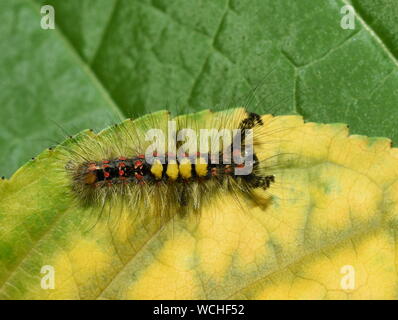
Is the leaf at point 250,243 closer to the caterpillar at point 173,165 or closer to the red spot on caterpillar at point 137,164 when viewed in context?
the caterpillar at point 173,165

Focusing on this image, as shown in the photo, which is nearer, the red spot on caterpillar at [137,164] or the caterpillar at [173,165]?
the caterpillar at [173,165]

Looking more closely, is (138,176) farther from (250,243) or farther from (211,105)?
(250,243)

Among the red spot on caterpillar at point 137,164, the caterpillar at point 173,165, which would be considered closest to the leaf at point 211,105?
the caterpillar at point 173,165

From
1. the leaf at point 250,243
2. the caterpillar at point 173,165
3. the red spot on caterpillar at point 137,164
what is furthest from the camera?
the red spot on caterpillar at point 137,164

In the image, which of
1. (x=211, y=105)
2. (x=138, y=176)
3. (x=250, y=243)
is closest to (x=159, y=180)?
(x=138, y=176)
